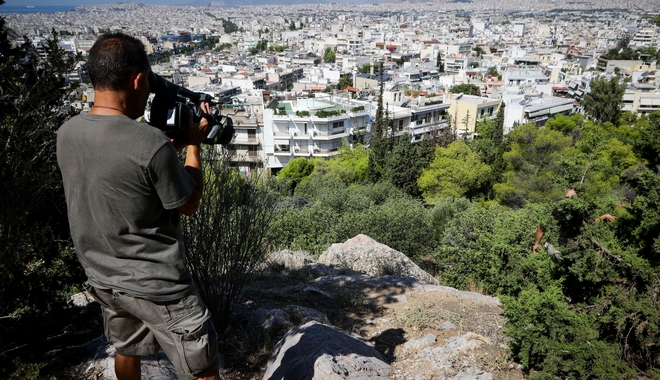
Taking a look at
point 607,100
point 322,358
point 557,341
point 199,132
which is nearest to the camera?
point 199,132

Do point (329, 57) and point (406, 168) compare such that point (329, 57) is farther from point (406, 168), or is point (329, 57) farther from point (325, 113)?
point (406, 168)

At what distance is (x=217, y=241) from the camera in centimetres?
400

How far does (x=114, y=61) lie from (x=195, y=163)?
52 cm

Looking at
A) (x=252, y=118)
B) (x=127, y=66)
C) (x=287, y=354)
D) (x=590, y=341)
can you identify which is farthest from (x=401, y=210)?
(x=252, y=118)

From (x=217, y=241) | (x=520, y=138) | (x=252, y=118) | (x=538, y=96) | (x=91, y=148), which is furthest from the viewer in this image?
(x=538, y=96)

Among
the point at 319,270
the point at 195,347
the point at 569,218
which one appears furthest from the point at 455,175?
the point at 195,347

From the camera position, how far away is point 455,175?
22266 millimetres

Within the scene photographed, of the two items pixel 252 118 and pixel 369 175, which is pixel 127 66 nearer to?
pixel 369 175

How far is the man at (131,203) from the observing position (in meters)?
1.62

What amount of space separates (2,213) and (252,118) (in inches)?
1183

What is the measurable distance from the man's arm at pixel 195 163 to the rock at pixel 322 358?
1.58m

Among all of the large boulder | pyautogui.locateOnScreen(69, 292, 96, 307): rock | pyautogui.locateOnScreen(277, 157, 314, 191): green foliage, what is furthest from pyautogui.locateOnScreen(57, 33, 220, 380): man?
pyautogui.locateOnScreen(277, 157, 314, 191): green foliage

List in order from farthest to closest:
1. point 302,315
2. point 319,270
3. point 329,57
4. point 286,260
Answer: point 329,57
point 286,260
point 319,270
point 302,315

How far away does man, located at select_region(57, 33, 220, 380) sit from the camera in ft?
5.32
